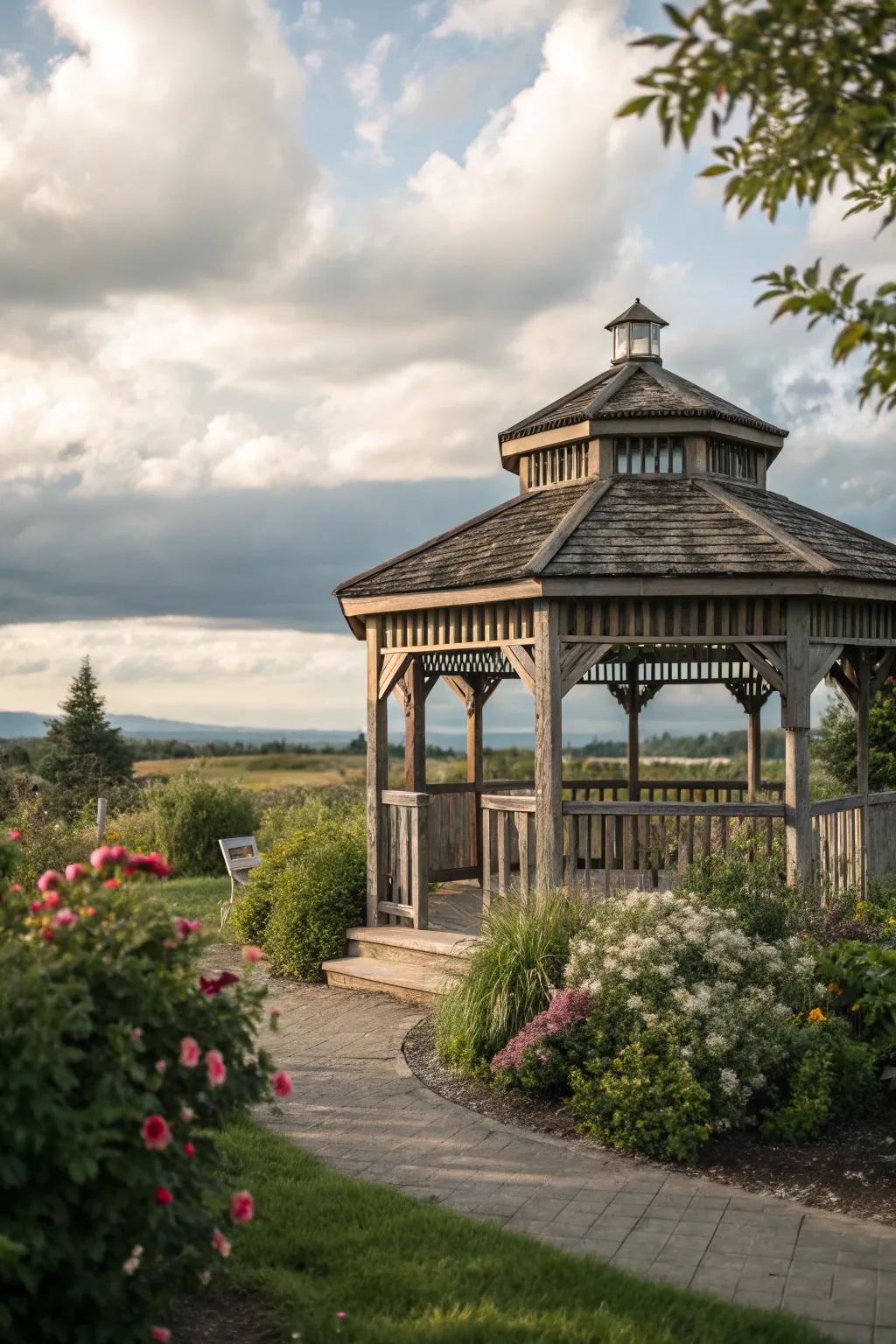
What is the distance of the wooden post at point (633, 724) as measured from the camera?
14.0 m

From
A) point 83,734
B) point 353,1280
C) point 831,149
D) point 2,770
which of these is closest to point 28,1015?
point 353,1280

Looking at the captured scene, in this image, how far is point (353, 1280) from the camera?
462 cm

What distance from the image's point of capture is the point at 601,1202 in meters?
5.59

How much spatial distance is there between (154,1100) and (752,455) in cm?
1038

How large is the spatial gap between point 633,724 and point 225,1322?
10497 mm

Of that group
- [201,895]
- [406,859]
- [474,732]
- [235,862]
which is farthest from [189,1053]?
[201,895]

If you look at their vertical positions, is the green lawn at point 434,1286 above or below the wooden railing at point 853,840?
below

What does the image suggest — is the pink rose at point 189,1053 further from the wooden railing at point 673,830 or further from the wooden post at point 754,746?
the wooden post at point 754,746

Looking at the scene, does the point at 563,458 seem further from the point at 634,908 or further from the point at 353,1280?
the point at 353,1280

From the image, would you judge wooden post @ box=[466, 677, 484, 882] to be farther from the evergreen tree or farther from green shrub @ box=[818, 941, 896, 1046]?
green shrub @ box=[818, 941, 896, 1046]

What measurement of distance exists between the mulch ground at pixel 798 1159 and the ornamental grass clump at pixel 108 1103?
3.03 meters

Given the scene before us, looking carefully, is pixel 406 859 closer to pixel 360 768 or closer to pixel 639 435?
pixel 639 435

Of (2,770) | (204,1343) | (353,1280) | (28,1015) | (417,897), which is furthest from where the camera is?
(2,770)

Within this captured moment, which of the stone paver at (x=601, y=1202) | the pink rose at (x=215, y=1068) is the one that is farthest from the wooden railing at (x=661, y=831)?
the pink rose at (x=215, y=1068)
